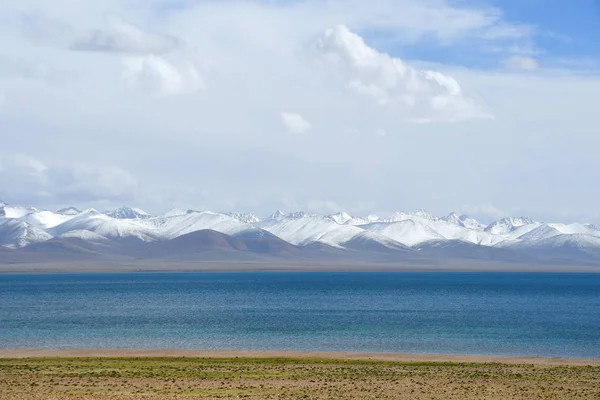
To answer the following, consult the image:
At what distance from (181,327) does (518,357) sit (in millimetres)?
30486

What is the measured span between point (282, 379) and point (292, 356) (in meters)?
11.6

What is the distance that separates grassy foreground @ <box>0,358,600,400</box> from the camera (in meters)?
35.3

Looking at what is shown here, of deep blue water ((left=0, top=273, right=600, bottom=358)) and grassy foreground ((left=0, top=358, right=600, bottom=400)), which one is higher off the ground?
deep blue water ((left=0, top=273, right=600, bottom=358))

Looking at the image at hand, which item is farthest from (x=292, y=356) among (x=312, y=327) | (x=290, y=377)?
(x=312, y=327)

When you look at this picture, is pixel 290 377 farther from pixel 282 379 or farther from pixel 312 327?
pixel 312 327

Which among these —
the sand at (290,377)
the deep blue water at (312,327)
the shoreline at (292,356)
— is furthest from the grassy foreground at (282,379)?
the deep blue water at (312,327)

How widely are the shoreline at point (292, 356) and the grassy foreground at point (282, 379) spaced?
7.94ft

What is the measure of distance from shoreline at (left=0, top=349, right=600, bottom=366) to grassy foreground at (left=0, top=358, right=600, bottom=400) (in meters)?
2.42

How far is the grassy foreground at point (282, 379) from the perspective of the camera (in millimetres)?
35344

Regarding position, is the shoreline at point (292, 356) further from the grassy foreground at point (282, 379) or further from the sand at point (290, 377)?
the grassy foreground at point (282, 379)

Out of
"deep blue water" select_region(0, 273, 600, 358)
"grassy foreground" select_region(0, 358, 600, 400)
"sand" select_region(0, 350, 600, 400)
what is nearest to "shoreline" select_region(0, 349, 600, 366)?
"sand" select_region(0, 350, 600, 400)

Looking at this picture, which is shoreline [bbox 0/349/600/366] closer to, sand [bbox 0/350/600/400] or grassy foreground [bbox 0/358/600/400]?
sand [bbox 0/350/600/400]

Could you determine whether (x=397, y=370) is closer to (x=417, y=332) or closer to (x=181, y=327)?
(x=417, y=332)

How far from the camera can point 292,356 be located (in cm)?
5128
